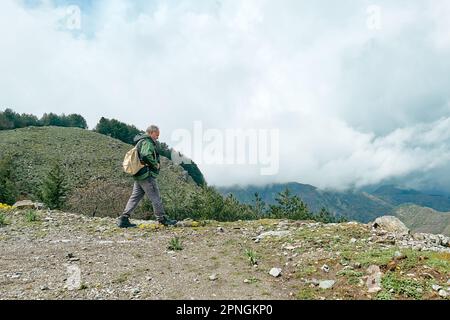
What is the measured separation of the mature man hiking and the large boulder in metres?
7.19

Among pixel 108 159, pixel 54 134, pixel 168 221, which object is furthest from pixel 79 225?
pixel 54 134

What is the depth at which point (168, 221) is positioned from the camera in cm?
1443

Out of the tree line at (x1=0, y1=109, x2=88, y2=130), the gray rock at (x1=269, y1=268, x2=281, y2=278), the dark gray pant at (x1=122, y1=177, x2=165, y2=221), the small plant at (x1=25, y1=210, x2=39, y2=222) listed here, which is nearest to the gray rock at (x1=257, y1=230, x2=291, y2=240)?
the gray rock at (x1=269, y1=268, x2=281, y2=278)

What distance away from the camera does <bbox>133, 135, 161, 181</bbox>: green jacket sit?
43.0 feet

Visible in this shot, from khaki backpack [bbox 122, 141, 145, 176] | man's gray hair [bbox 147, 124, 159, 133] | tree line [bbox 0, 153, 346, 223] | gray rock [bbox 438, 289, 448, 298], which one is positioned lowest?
tree line [bbox 0, 153, 346, 223]

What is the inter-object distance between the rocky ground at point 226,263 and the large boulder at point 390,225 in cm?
6

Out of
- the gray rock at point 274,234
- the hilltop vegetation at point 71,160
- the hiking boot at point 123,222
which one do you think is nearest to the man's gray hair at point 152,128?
the hiking boot at point 123,222

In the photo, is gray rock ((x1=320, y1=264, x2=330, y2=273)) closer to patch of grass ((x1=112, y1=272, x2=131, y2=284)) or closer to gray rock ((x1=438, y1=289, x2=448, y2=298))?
gray rock ((x1=438, y1=289, x2=448, y2=298))

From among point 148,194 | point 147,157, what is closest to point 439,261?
point 147,157

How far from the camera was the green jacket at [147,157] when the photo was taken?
516 inches

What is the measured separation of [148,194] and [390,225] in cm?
784

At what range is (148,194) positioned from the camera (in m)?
13.5

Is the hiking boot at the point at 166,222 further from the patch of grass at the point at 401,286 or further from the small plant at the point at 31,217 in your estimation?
the patch of grass at the point at 401,286
